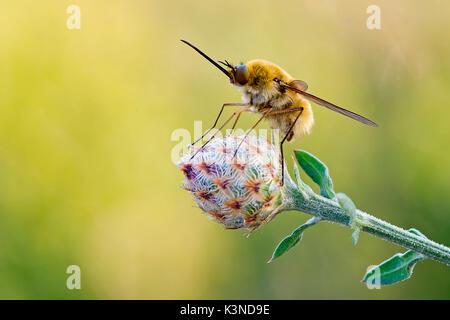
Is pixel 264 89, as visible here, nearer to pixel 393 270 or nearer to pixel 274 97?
pixel 274 97

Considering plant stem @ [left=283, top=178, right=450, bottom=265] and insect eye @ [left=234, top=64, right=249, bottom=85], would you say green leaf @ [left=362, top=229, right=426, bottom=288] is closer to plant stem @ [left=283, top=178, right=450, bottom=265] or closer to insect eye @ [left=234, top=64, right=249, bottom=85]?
plant stem @ [left=283, top=178, right=450, bottom=265]

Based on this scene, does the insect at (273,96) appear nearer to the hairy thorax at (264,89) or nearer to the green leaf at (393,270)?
the hairy thorax at (264,89)

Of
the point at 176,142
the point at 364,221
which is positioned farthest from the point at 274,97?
the point at 176,142

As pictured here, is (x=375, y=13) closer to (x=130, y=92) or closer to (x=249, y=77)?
(x=130, y=92)

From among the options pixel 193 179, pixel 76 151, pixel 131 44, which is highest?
pixel 131 44

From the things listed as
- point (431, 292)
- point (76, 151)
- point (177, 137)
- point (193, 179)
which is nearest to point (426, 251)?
point (193, 179)

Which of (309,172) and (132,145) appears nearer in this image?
(309,172)
